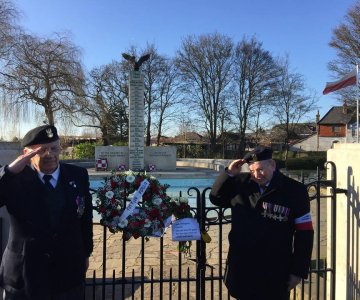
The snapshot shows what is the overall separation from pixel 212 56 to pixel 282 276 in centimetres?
Result: 3336

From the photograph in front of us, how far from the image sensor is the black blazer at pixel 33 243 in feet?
7.47

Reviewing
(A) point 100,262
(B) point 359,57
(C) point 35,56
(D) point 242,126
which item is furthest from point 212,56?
(A) point 100,262

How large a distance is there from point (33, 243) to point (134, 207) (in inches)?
34.5

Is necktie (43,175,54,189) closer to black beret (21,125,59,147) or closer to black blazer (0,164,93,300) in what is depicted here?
black blazer (0,164,93,300)

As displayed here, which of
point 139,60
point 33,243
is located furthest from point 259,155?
point 139,60

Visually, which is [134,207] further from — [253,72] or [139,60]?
[253,72]

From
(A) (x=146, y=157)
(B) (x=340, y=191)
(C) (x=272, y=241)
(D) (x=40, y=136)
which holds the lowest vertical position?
(C) (x=272, y=241)

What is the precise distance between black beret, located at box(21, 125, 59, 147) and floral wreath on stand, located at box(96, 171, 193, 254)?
808 mm

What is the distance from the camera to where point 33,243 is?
2277mm

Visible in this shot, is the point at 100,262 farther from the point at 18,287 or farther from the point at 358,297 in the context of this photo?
the point at 358,297

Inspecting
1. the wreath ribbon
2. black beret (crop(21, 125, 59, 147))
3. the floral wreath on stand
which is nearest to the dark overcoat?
the floral wreath on stand

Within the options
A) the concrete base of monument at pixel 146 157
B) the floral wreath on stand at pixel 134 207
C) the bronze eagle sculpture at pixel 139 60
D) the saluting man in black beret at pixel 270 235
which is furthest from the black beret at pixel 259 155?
the concrete base of monument at pixel 146 157

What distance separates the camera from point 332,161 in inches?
141

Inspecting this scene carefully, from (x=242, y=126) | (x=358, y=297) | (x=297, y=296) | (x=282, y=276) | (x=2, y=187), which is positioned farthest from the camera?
(x=242, y=126)
